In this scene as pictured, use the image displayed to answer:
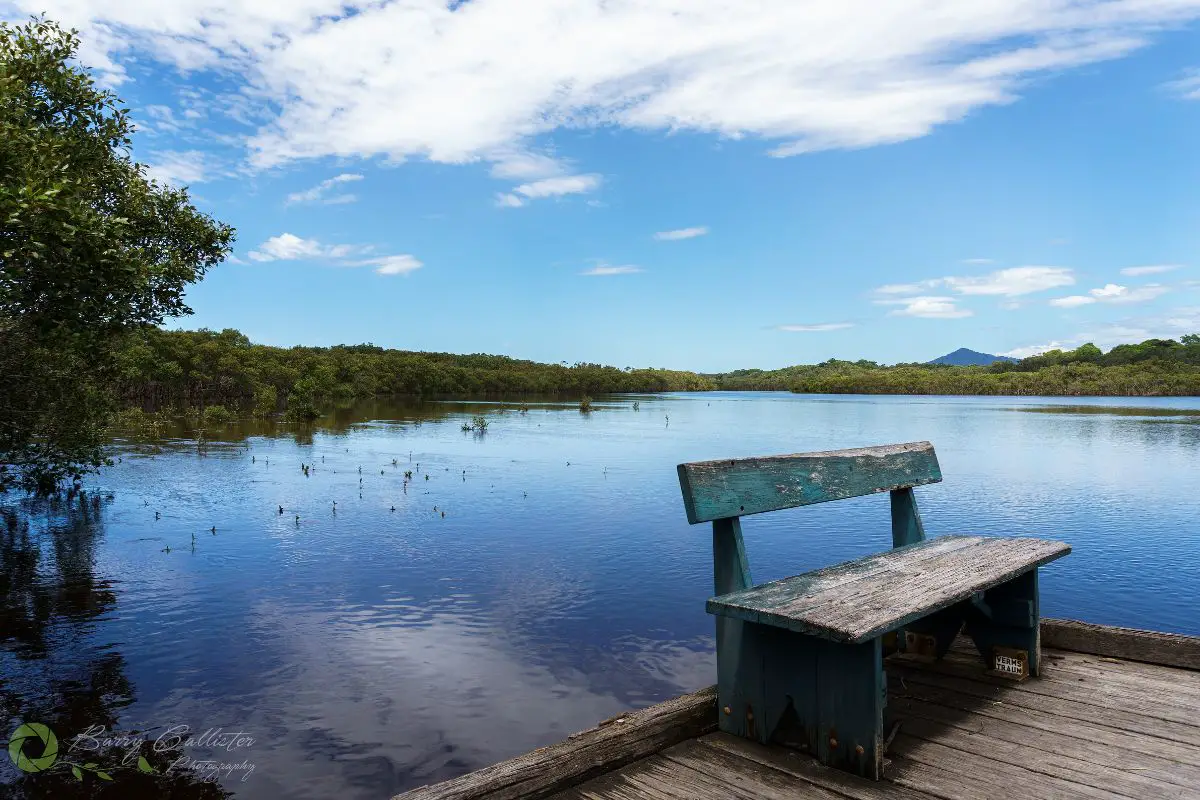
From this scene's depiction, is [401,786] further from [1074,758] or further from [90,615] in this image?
[90,615]

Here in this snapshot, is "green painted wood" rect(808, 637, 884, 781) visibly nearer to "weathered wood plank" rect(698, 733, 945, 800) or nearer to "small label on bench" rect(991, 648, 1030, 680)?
"weathered wood plank" rect(698, 733, 945, 800)

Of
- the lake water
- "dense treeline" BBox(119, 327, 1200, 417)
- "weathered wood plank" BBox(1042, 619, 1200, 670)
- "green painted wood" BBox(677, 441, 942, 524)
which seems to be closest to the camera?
"green painted wood" BBox(677, 441, 942, 524)

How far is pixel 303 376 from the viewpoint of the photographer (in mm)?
90750

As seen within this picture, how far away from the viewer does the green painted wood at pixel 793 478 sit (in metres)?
4.00

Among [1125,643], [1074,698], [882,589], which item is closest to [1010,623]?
[1074,698]

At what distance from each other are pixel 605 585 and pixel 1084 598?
8.46 metres

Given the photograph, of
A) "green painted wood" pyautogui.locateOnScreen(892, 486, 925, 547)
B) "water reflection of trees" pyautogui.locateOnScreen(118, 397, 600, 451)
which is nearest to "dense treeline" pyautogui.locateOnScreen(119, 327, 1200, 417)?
"water reflection of trees" pyautogui.locateOnScreen(118, 397, 600, 451)

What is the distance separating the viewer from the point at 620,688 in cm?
882

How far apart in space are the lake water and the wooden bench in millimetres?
4243

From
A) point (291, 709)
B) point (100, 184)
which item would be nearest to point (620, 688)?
point (291, 709)

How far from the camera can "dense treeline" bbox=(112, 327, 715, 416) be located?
→ 210ft

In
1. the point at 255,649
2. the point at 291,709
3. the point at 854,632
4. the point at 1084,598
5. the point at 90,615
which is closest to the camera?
the point at 854,632

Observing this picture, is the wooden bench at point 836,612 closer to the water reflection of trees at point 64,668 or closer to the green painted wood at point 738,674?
the green painted wood at point 738,674

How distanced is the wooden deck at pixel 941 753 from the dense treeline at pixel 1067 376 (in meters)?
147
